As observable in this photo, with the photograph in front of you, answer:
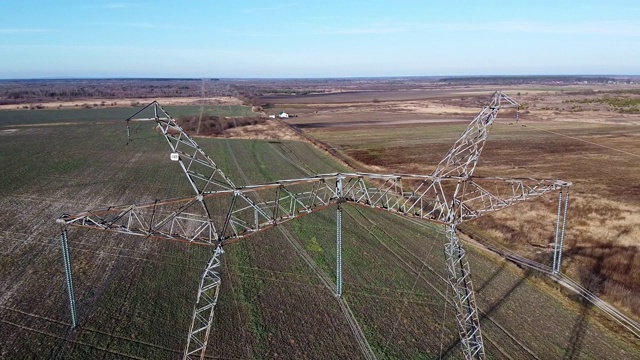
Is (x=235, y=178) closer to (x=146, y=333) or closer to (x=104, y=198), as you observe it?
(x=104, y=198)

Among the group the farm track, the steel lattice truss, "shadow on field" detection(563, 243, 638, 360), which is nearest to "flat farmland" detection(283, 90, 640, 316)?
"shadow on field" detection(563, 243, 638, 360)

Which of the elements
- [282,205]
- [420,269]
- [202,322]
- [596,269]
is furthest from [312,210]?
[596,269]

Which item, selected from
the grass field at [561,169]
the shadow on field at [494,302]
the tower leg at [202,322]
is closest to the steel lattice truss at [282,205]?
the tower leg at [202,322]

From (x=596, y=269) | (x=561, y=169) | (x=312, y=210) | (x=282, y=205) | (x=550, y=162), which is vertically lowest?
(x=550, y=162)

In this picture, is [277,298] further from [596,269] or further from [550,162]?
[550,162]

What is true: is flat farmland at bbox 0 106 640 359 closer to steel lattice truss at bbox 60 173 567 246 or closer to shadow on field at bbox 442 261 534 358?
shadow on field at bbox 442 261 534 358

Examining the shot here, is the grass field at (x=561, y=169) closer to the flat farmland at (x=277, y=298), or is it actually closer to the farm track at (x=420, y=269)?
the flat farmland at (x=277, y=298)

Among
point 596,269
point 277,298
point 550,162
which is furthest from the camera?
point 550,162

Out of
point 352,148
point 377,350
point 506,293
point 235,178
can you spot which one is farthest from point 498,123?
point 377,350
